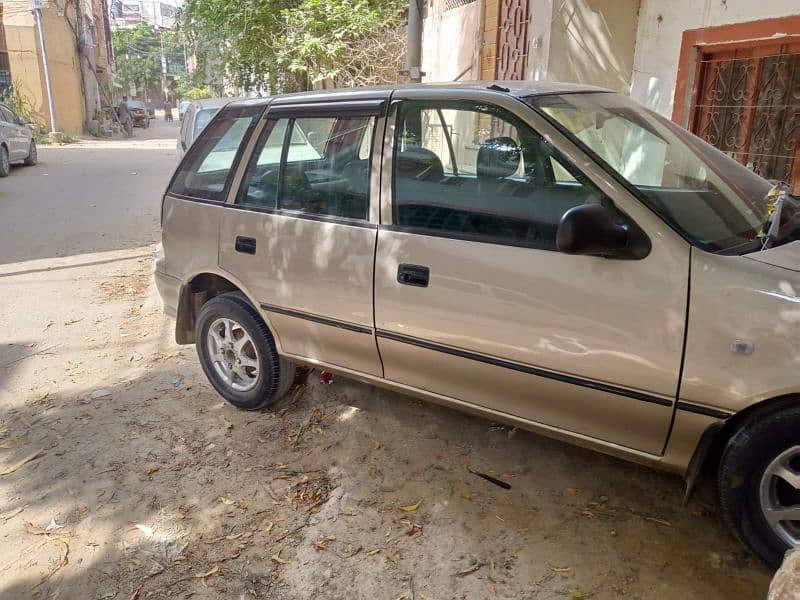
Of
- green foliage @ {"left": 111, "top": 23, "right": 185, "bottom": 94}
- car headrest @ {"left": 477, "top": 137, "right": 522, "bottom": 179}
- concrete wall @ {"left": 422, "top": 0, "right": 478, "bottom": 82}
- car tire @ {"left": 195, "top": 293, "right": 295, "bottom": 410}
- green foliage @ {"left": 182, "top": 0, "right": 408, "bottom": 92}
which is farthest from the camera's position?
green foliage @ {"left": 111, "top": 23, "right": 185, "bottom": 94}

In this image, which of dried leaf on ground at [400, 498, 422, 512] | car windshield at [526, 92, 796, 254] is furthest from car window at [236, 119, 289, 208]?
dried leaf on ground at [400, 498, 422, 512]

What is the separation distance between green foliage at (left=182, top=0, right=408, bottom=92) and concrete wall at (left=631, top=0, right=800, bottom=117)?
26.2 ft

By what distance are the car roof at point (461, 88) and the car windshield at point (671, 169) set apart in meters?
0.07

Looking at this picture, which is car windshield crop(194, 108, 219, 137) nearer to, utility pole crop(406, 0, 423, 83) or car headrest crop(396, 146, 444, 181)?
utility pole crop(406, 0, 423, 83)

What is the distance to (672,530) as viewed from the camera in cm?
288

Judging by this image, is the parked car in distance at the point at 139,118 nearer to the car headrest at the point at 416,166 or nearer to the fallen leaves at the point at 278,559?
the car headrest at the point at 416,166

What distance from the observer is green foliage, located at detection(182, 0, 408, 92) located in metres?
13.7

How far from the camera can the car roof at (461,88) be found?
3.03 meters

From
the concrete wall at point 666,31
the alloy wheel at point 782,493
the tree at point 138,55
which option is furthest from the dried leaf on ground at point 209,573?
the tree at point 138,55

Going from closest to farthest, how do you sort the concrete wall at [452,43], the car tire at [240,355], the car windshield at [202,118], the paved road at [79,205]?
the car tire at [240,355]
the paved road at [79,205]
the concrete wall at [452,43]
the car windshield at [202,118]

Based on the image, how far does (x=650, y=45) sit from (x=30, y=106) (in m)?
26.5

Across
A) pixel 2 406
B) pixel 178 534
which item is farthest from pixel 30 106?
pixel 178 534

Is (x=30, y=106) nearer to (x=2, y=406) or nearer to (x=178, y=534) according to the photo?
(x=2, y=406)

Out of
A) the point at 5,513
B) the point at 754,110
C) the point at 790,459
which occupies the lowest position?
the point at 5,513
